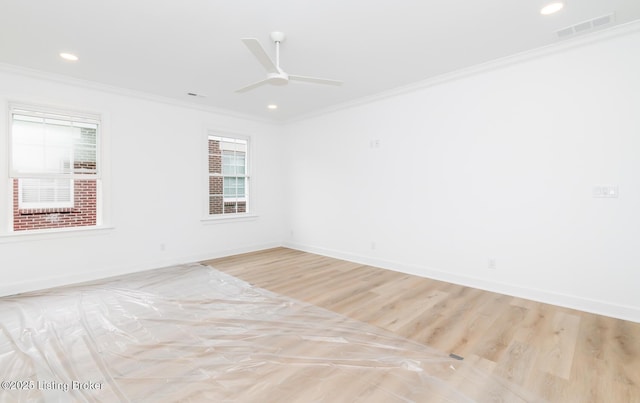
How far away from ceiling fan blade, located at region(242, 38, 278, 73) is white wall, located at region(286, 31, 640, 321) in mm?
2426

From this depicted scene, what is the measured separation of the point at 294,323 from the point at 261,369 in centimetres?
71

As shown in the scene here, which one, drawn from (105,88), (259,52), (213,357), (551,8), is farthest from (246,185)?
(551,8)

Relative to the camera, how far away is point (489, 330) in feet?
8.38

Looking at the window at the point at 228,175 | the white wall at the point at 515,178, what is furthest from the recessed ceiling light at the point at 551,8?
the window at the point at 228,175

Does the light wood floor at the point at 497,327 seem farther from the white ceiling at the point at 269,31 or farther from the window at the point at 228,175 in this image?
the white ceiling at the point at 269,31

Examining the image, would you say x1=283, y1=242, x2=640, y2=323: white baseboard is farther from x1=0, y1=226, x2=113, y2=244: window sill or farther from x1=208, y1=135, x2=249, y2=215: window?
x1=0, y1=226, x2=113, y2=244: window sill

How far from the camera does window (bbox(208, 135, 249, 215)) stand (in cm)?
541

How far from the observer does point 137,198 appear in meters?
4.39

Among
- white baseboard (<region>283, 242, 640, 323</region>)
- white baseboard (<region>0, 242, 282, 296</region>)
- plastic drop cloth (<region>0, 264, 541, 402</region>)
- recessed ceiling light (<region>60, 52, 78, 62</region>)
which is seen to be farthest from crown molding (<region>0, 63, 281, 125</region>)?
white baseboard (<region>283, 242, 640, 323</region>)

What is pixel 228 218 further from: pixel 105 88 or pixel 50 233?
pixel 105 88

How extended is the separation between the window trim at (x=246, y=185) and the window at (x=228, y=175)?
0.14 feet

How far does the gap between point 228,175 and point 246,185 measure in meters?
0.46

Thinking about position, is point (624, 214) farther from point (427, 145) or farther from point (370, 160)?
point (370, 160)

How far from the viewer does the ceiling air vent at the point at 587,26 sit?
2.53 meters
